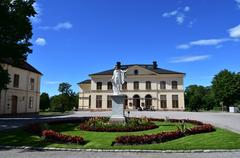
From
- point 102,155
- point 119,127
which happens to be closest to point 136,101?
point 119,127

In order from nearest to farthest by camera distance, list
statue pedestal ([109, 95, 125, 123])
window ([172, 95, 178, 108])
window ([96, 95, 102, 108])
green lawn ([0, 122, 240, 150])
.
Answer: green lawn ([0, 122, 240, 150]) → statue pedestal ([109, 95, 125, 123]) → window ([172, 95, 178, 108]) → window ([96, 95, 102, 108])

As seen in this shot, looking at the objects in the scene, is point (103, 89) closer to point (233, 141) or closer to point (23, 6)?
point (23, 6)

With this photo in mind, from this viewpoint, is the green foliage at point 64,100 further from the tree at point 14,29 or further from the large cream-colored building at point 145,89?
the tree at point 14,29

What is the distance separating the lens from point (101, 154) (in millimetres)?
10805

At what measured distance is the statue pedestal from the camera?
786 inches

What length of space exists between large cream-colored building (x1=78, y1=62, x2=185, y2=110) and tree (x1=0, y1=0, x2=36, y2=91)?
135 feet

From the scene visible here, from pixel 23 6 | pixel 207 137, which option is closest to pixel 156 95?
pixel 23 6

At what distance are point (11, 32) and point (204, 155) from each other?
18002 millimetres

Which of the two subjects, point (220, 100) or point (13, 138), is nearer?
point (13, 138)

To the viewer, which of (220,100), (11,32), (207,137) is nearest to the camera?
(207,137)

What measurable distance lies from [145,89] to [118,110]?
44.1 meters

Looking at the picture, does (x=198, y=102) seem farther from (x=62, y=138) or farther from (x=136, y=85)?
(x=62, y=138)

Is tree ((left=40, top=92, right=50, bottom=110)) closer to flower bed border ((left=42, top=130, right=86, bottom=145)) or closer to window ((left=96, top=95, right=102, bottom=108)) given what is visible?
window ((left=96, top=95, right=102, bottom=108))

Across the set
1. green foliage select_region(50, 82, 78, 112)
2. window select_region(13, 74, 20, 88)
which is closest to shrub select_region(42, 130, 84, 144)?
window select_region(13, 74, 20, 88)
